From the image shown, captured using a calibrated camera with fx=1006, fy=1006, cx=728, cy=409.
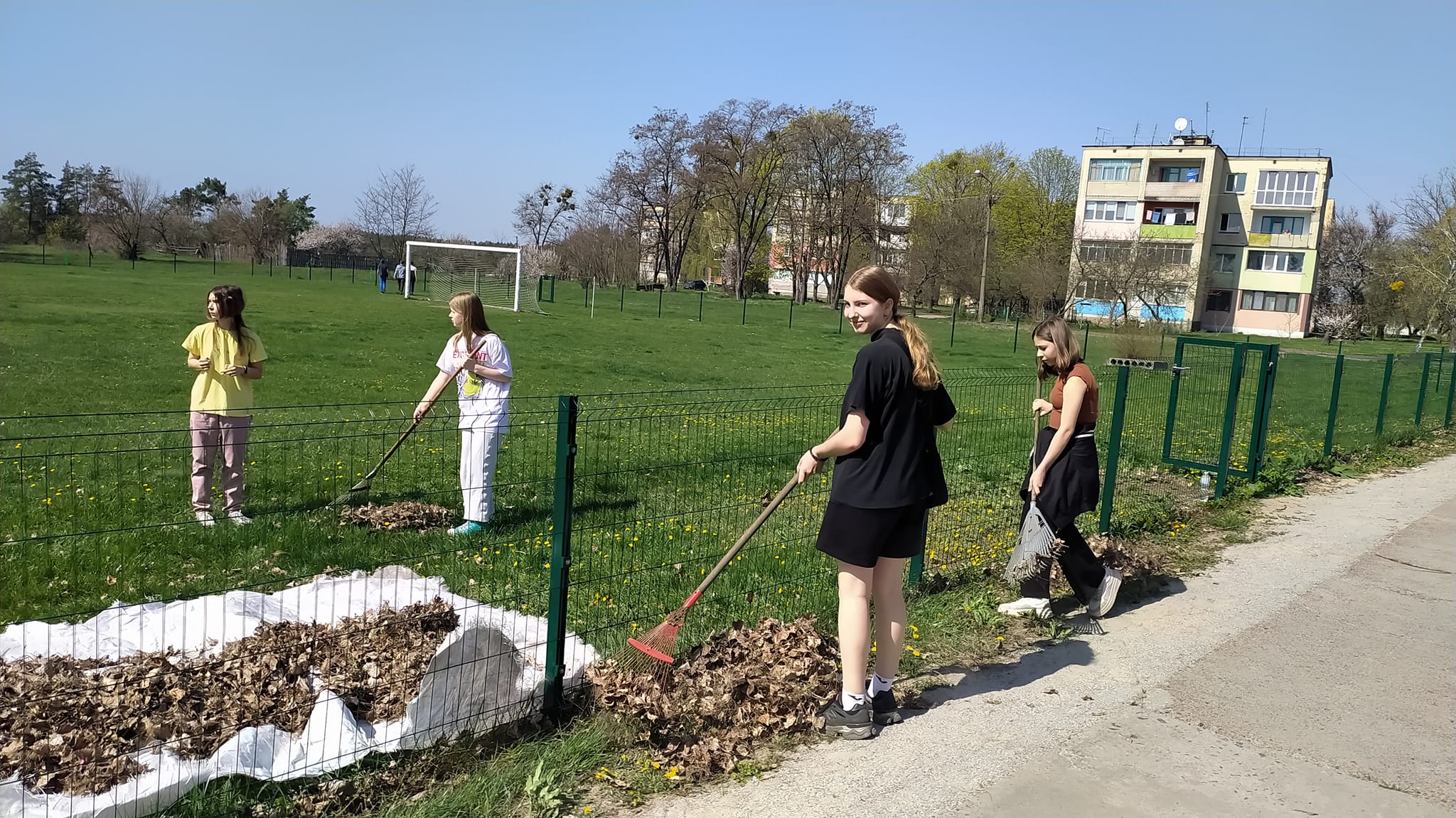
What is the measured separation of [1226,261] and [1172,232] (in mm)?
5732

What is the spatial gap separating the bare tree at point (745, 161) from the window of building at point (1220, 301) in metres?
28.8

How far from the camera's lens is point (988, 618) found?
5387 mm

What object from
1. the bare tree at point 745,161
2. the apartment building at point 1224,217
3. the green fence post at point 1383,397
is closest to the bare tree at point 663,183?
the bare tree at point 745,161

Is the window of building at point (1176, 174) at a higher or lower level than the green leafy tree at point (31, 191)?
higher

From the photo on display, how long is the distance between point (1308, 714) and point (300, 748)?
4.05 m

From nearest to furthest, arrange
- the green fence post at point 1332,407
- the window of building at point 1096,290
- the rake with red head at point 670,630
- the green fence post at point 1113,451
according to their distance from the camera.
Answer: the rake with red head at point 670,630 < the green fence post at point 1113,451 < the green fence post at point 1332,407 < the window of building at point 1096,290

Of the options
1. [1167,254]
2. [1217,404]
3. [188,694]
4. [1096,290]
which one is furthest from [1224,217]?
[188,694]

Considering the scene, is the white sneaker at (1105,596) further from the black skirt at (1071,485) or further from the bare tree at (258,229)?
the bare tree at (258,229)

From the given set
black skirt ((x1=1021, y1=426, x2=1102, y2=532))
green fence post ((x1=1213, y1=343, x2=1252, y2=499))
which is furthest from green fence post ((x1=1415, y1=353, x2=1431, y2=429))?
black skirt ((x1=1021, y1=426, x2=1102, y2=532))

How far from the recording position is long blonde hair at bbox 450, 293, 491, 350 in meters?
6.55

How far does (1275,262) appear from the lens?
6594 cm

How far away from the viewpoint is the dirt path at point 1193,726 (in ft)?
11.6

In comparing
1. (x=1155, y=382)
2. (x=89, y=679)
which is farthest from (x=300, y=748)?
(x=1155, y=382)

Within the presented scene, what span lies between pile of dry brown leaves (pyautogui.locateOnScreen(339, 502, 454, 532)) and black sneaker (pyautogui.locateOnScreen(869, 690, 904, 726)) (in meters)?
3.44
